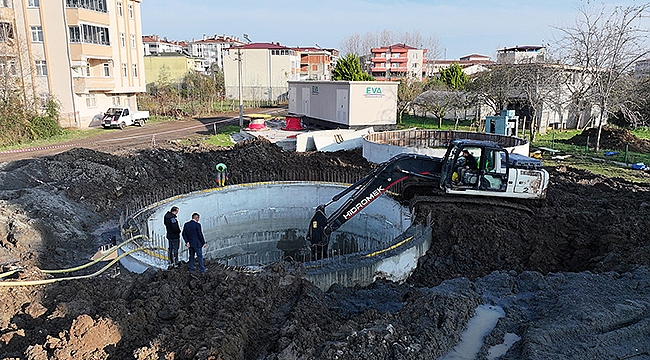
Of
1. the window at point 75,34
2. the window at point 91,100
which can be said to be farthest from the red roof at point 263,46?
the window at point 75,34

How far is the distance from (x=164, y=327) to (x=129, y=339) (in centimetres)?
46

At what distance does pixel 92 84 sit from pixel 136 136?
7.16 metres

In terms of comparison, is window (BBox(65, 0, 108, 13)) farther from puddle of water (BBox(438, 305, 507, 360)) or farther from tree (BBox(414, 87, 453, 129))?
puddle of water (BBox(438, 305, 507, 360))

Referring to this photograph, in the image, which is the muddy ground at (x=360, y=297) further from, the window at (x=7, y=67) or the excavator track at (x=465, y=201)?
the window at (x=7, y=67)

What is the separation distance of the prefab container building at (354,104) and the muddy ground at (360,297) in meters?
13.8

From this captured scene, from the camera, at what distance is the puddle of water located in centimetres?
629

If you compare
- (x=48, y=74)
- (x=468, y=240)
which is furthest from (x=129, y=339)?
(x=48, y=74)

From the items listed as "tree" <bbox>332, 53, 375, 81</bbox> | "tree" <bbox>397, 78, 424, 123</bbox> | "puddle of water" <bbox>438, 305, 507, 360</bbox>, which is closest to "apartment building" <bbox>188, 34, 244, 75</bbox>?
"tree" <bbox>332, 53, 375, 81</bbox>

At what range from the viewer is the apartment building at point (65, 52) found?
1176 inches

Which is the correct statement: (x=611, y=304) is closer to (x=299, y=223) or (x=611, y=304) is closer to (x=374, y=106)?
(x=299, y=223)

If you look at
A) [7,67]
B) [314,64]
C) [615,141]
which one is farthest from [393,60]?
[7,67]

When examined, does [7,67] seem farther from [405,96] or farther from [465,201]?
[465,201]

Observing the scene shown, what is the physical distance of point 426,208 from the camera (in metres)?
12.8

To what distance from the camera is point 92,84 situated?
32156 millimetres
